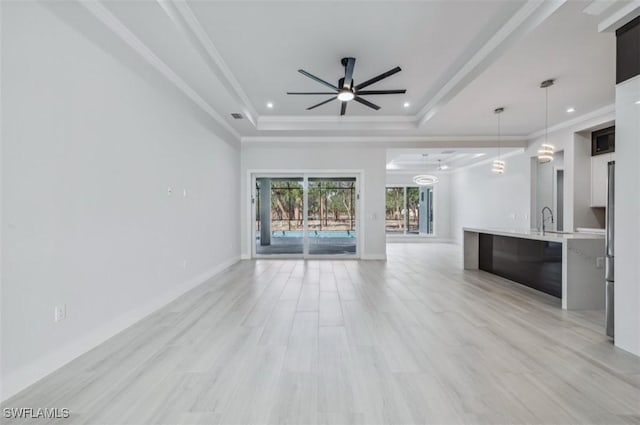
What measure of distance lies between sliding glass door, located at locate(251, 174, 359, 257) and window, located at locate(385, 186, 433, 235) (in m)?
4.81

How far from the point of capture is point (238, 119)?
5699 mm

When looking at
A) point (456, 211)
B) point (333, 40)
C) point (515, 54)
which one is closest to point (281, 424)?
point (333, 40)

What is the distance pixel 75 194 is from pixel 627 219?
15.2ft

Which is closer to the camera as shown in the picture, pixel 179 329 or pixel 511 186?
pixel 179 329

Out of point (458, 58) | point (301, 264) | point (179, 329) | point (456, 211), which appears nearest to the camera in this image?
point (179, 329)

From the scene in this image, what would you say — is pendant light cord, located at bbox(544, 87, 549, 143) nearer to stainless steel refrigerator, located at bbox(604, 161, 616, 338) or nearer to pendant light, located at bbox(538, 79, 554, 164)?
pendant light, located at bbox(538, 79, 554, 164)

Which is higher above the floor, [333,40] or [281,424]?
[333,40]

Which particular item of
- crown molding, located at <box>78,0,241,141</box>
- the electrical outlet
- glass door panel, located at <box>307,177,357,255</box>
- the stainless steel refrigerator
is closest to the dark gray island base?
the stainless steel refrigerator

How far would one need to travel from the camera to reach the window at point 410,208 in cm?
1186

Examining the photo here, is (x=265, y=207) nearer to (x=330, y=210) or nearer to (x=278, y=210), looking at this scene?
(x=278, y=210)

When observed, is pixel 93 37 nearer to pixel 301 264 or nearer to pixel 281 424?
pixel 281 424

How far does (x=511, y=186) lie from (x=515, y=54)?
5848mm

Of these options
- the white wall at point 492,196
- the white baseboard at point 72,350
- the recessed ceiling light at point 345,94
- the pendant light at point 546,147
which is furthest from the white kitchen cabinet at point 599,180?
the white baseboard at point 72,350

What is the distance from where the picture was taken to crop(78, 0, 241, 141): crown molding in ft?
8.34
